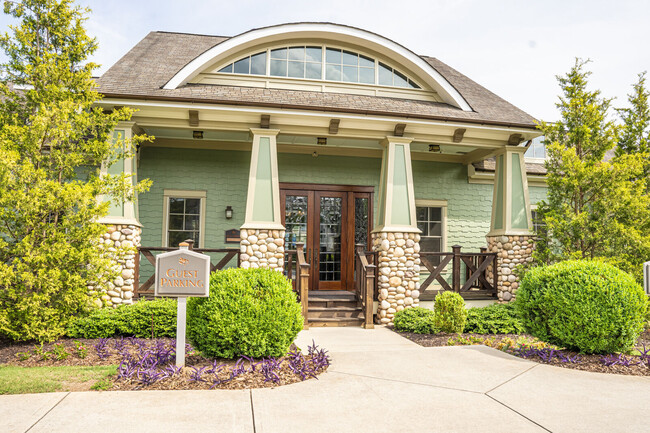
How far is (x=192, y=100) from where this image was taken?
7.47m

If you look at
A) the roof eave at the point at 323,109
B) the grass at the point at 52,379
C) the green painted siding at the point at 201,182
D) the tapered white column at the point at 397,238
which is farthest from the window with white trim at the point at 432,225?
the grass at the point at 52,379

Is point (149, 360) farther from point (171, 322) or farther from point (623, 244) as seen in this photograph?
point (623, 244)

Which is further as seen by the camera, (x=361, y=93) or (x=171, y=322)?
(x=361, y=93)

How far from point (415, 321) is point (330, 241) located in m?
3.09

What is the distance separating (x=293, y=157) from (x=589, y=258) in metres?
6.35

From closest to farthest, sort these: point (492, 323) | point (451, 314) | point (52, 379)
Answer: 1. point (52, 379)
2. point (451, 314)
3. point (492, 323)

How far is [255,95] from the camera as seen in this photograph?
851 centimetres

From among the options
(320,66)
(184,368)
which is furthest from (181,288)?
(320,66)

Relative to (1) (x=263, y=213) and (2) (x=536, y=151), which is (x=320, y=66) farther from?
(2) (x=536, y=151)

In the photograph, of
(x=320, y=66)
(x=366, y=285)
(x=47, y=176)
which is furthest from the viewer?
(x=320, y=66)

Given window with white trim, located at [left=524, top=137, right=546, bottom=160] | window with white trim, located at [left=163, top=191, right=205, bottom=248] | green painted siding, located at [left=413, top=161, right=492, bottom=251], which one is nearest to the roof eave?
green painted siding, located at [left=413, top=161, right=492, bottom=251]

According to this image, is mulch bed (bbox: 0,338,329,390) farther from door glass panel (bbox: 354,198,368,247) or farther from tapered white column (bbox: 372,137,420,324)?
door glass panel (bbox: 354,198,368,247)

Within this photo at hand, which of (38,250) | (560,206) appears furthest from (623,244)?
(38,250)

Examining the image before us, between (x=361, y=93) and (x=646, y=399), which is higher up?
(x=361, y=93)
